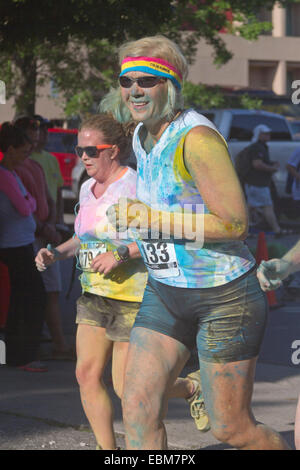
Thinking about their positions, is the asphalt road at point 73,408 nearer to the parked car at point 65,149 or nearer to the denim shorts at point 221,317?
the denim shorts at point 221,317

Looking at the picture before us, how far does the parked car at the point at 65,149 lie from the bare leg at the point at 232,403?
15963 mm

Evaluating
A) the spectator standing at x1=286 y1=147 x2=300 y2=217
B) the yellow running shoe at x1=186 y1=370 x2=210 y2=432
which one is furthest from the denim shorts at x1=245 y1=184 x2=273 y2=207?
the yellow running shoe at x1=186 y1=370 x2=210 y2=432

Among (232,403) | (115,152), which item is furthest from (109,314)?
(232,403)

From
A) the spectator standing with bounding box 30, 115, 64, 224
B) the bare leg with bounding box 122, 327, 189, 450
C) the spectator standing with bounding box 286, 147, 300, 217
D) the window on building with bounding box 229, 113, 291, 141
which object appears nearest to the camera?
the bare leg with bounding box 122, 327, 189, 450

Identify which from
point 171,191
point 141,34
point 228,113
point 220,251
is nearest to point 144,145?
point 171,191

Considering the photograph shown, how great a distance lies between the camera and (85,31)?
843 centimetres

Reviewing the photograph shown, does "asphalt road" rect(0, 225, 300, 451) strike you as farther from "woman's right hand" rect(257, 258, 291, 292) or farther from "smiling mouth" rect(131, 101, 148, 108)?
"smiling mouth" rect(131, 101, 148, 108)

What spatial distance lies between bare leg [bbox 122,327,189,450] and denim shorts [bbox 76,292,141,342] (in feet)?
2.78

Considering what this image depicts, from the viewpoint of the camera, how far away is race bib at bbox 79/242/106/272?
14.6ft

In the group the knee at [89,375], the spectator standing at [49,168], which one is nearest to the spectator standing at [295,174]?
the spectator standing at [49,168]

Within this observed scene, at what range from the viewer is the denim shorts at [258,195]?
622 inches

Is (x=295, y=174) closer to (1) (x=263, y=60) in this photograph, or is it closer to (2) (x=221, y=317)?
(2) (x=221, y=317)
